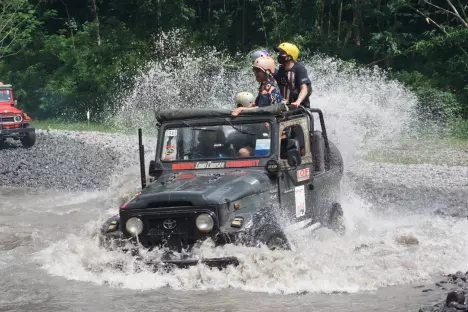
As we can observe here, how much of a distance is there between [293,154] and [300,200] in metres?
0.69

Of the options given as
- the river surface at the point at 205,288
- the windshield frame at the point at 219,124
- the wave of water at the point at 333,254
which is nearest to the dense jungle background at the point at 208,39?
the wave of water at the point at 333,254

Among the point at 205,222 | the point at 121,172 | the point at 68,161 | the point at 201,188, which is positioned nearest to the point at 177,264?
the point at 205,222

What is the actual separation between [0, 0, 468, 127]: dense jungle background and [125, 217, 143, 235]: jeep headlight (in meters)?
17.4

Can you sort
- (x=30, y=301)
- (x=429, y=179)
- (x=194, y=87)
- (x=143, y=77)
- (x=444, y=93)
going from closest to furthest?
(x=30, y=301) → (x=429, y=179) → (x=444, y=93) → (x=194, y=87) → (x=143, y=77)

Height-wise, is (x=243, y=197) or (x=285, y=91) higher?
(x=285, y=91)

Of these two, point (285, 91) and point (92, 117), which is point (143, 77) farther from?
point (285, 91)

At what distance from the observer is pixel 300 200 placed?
975cm

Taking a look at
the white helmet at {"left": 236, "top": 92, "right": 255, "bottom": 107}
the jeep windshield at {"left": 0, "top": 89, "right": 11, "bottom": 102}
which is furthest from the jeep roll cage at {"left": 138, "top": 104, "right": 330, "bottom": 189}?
the jeep windshield at {"left": 0, "top": 89, "right": 11, "bottom": 102}

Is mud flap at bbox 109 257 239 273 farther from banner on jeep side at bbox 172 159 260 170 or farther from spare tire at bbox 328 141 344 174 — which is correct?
spare tire at bbox 328 141 344 174

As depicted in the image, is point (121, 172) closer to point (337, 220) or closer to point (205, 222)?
point (337, 220)

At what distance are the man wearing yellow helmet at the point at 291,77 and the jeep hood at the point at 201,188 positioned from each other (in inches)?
93.1

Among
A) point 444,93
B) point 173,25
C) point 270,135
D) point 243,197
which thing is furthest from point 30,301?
point 173,25

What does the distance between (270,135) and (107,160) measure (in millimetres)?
Result: 12077

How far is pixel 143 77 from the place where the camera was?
32969 millimetres
